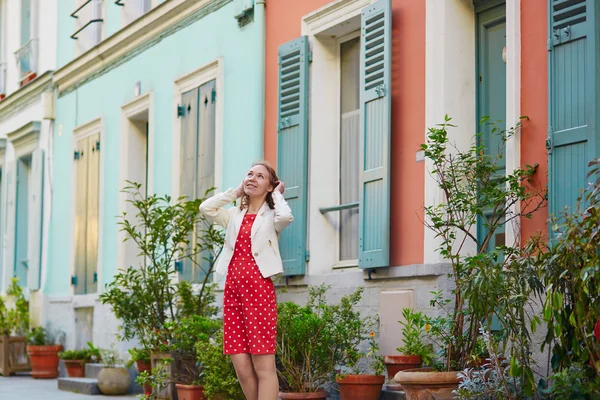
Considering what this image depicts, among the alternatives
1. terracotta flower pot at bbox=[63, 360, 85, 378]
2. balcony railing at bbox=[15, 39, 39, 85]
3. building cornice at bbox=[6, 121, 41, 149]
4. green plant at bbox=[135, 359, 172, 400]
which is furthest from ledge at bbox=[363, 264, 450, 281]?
balcony railing at bbox=[15, 39, 39, 85]

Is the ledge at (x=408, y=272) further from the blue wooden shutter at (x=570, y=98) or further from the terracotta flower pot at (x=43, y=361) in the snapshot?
the terracotta flower pot at (x=43, y=361)

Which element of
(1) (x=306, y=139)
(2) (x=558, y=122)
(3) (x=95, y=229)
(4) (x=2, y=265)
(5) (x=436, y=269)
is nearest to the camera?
(2) (x=558, y=122)

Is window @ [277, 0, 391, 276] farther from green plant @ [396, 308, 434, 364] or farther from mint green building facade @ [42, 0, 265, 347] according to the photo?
green plant @ [396, 308, 434, 364]

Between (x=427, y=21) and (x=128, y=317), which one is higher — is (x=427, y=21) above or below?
Result: above

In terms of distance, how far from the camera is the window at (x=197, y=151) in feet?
37.3

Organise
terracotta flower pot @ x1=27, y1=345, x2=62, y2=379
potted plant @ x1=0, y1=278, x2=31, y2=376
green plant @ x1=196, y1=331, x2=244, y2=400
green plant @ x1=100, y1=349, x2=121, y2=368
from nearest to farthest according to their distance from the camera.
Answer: green plant @ x1=196, y1=331, x2=244, y2=400 < green plant @ x1=100, y1=349, x2=121, y2=368 < terracotta flower pot @ x1=27, y1=345, x2=62, y2=379 < potted plant @ x1=0, y1=278, x2=31, y2=376

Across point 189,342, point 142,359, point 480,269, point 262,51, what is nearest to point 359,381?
point 480,269

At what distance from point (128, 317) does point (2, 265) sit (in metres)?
7.87

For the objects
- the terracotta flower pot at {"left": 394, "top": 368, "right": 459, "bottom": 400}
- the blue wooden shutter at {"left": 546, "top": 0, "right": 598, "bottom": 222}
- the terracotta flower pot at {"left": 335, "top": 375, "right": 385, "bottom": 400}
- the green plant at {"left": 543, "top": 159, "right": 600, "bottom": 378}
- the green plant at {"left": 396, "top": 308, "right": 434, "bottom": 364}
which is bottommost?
the terracotta flower pot at {"left": 335, "top": 375, "right": 385, "bottom": 400}

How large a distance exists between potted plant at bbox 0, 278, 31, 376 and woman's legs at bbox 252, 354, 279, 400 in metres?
8.78

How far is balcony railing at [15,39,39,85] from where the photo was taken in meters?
16.7

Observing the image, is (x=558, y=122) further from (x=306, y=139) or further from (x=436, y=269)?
(x=306, y=139)

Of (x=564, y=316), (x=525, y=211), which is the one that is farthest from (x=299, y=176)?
(x=564, y=316)

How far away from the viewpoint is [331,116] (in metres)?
9.77
